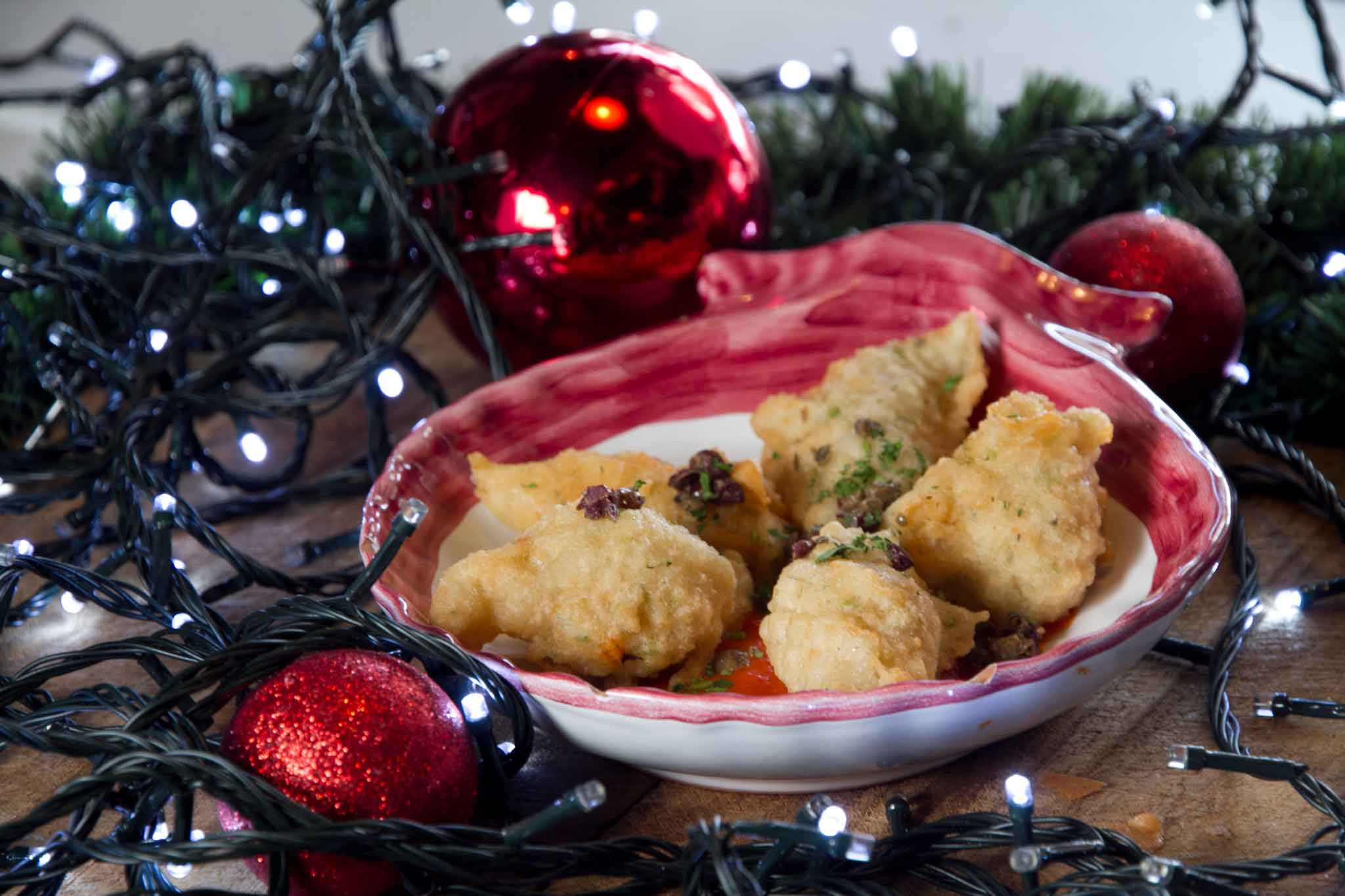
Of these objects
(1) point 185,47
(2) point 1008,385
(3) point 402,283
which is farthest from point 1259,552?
(1) point 185,47

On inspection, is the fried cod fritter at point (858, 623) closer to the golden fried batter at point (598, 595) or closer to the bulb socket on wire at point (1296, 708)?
the golden fried batter at point (598, 595)

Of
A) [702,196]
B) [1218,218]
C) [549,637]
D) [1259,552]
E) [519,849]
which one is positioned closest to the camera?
[519,849]

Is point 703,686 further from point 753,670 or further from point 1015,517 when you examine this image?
point 1015,517

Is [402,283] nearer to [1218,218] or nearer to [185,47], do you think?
[185,47]

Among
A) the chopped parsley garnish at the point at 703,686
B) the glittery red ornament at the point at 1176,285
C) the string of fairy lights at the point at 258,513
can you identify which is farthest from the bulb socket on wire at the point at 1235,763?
the glittery red ornament at the point at 1176,285

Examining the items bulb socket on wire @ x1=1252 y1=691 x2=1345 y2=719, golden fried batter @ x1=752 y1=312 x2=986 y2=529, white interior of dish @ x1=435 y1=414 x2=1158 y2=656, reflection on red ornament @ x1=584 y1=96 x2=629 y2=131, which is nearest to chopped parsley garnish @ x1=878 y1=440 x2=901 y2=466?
Result: golden fried batter @ x1=752 y1=312 x2=986 y2=529

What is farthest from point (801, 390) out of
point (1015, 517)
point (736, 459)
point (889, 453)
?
point (1015, 517)

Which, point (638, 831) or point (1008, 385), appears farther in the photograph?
point (1008, 385)
